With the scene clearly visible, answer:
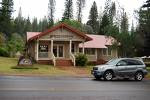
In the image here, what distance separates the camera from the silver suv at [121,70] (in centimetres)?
2714

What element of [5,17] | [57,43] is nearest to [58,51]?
[57,43]

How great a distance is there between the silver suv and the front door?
70.5 ft

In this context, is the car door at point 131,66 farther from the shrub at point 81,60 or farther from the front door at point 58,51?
the front door at point 58,51

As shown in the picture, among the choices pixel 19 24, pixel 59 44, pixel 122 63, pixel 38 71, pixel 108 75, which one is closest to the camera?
pixel 108 75

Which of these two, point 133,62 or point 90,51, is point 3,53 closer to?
point 90,51

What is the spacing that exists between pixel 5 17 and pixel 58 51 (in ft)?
162

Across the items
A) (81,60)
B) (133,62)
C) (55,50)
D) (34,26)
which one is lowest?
(133,62)

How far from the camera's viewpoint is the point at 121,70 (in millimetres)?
27422

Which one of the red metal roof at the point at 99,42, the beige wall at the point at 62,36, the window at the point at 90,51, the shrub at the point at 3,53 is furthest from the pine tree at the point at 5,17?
the beige wall at the point at 62,36

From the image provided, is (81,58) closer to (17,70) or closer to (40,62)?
(40,62)

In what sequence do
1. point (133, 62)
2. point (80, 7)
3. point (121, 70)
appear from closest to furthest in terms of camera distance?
1. point (121, 70)
2. point (133, 62)
3. point (80, 7)

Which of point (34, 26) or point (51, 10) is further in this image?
point (34, 26)

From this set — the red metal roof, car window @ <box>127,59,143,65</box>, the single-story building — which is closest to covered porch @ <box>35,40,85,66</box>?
the single-story building

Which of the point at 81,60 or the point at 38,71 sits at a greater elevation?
the point at 81,60
